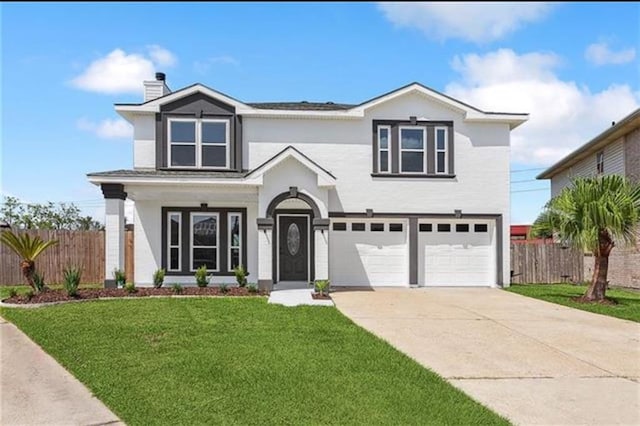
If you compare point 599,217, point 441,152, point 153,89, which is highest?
point 153,89

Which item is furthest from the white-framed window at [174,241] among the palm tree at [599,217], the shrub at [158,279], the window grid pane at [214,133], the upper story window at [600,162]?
the upper story window at [600,162]

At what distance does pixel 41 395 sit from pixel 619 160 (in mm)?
21483

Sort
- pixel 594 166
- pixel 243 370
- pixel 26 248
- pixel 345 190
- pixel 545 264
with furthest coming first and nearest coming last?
pixel 594 166, pixel 545 264, pixel 345 190, pixel 26 248, pixel 243 370

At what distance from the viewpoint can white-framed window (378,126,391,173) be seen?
17.1m

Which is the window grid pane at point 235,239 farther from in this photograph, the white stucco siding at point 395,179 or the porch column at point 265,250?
the porch column at point 265,250

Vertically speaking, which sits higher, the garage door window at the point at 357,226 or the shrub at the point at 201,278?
the garage door window at the point at 357,226

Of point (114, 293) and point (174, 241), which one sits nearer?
point (114, 293)

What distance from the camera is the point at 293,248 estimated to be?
663 inches

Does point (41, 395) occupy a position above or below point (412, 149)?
below

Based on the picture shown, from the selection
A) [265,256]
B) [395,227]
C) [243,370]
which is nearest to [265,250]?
[265,256]

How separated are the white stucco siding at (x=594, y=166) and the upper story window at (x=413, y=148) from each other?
4549 mm

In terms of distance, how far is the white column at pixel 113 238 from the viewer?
48.0ft

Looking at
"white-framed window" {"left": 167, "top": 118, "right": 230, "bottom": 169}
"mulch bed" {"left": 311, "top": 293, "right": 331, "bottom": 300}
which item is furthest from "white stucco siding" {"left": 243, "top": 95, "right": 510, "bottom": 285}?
"mulch bed" {"left": 311, "top": 293, "right": 331, "bottom": 300}

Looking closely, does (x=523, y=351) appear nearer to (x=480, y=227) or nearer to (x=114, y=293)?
(x=480, y=227)
